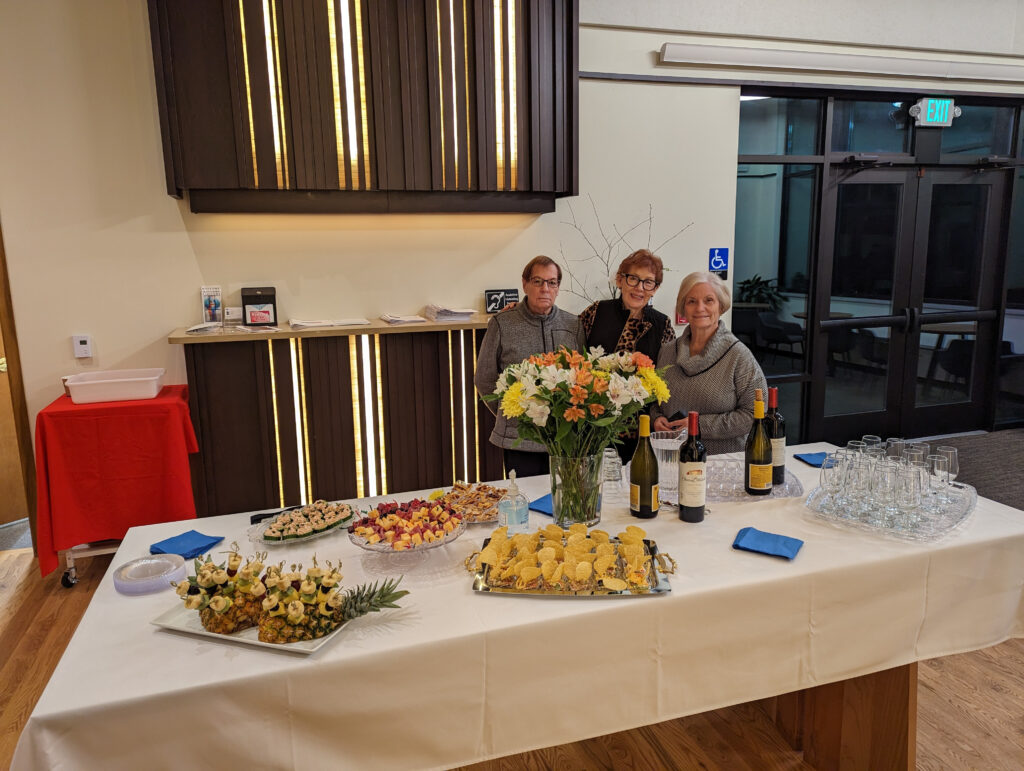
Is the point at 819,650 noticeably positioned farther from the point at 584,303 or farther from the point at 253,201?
the point at 253,201

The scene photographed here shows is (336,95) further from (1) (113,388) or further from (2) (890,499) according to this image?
(2) (890,499)

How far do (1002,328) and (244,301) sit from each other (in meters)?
5.74

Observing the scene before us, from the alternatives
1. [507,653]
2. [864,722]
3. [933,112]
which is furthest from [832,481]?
[933,112]

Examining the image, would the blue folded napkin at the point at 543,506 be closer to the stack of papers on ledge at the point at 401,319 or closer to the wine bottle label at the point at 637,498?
the wine bottle label at the point at 637,498

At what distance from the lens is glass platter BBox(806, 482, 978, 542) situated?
78.4 inches

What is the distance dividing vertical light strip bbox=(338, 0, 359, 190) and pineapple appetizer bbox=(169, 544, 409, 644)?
2.83 m

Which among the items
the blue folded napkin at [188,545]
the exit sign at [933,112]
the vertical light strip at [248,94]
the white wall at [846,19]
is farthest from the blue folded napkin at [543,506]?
the exit sign at [933,112]

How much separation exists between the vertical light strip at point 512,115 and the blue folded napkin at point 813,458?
7.68 ft

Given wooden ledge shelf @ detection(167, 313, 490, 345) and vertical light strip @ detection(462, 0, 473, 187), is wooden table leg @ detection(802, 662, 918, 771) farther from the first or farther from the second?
vertical light strip @ detection(462, 0, 473, 187)

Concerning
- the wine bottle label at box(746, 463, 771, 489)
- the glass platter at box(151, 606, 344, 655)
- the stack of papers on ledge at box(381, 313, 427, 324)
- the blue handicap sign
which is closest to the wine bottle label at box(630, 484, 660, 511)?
the wine bottle label at box(746, 463, 771, 489)

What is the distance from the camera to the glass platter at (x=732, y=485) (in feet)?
7.50

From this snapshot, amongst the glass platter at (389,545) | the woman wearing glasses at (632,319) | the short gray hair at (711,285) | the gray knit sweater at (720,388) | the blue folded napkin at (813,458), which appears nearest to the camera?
the glass platter at (389,545)

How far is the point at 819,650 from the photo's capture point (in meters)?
1.86

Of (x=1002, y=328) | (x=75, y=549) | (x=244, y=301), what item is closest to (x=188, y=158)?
(x=244, y=301)
